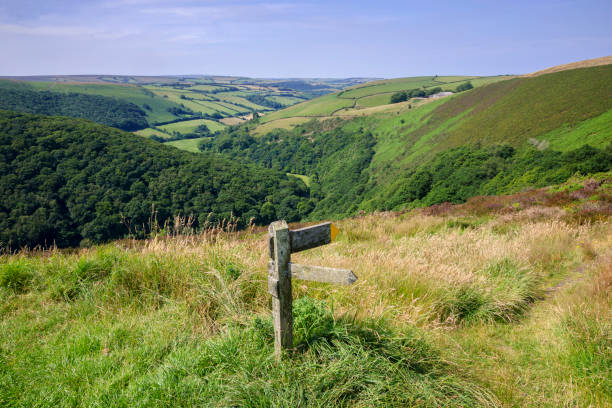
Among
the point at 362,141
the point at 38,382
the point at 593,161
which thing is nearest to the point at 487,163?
the point at 593,161

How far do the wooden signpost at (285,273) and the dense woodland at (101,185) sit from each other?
4585 centimetres

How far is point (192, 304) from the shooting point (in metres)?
3.73

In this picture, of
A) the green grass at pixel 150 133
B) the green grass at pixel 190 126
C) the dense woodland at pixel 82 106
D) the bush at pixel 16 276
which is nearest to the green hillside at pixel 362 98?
the green grass at pixel 190 126

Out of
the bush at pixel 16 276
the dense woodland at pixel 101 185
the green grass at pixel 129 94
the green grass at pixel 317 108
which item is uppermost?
the green grass at pixel 129 94

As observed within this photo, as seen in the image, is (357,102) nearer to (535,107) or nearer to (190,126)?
(190,126)

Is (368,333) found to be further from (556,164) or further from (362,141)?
(362,141)

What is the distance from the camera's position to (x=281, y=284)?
2.57m

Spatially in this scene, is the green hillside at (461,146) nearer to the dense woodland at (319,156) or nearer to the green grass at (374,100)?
the dense woodland at (319,156)

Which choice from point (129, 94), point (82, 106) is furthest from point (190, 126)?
point (129, 94)

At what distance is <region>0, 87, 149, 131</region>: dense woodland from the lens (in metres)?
134

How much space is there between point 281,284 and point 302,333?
65cm

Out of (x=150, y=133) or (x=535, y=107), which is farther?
(x=150, y=133)

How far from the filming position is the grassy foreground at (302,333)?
249 centimetres

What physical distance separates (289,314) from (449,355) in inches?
67.2
